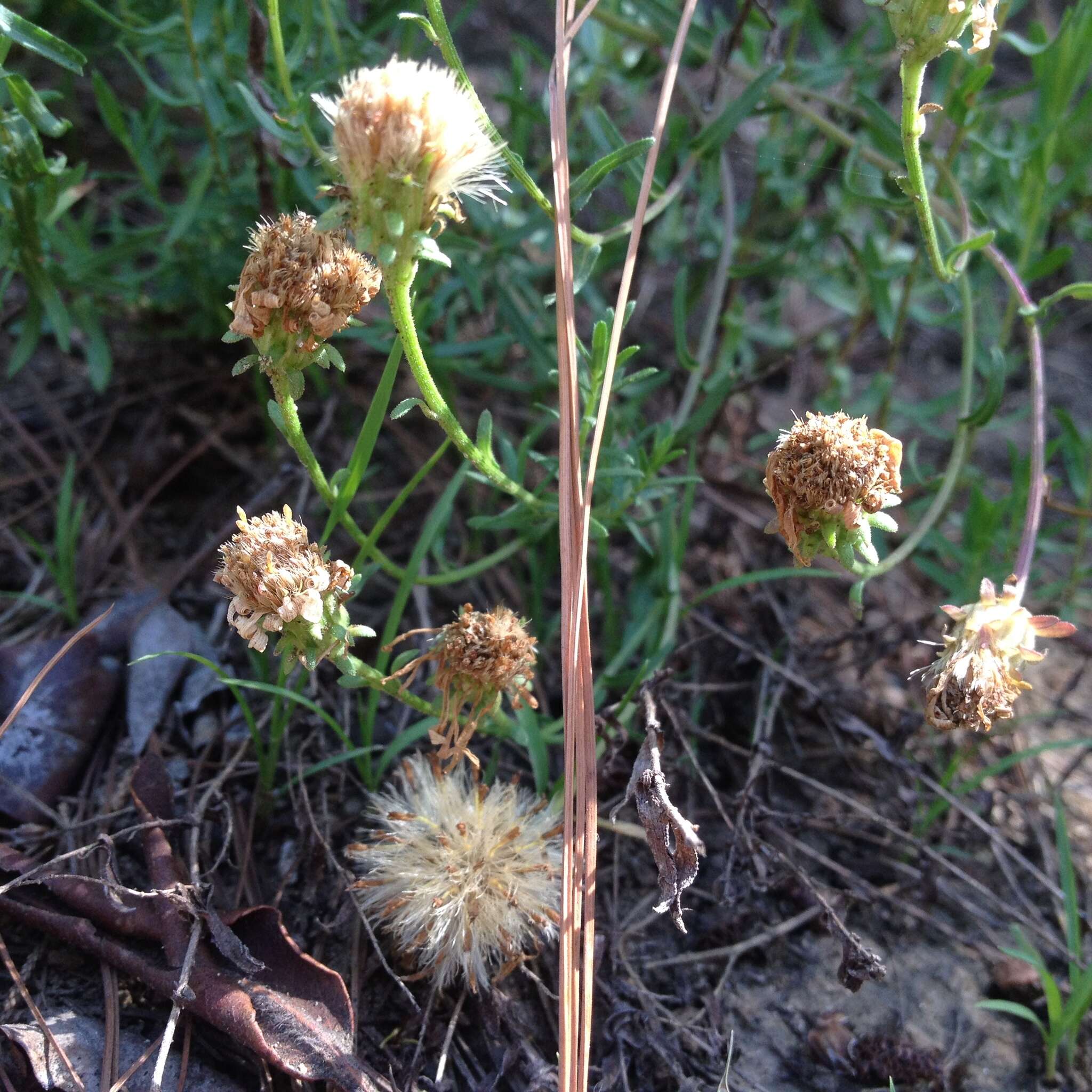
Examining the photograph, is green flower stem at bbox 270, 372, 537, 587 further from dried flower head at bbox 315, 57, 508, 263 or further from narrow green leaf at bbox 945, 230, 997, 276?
narrow green leaf at bbox 945, 230, 997, 276

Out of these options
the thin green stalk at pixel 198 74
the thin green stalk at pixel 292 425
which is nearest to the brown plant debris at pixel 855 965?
the thin green stalk at pixel 292 425

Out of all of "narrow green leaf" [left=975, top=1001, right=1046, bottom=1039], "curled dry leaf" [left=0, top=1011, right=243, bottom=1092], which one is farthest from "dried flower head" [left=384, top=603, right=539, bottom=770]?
"narrow green leaf" [left=975, top=1001, right=1046, bottom=1039]

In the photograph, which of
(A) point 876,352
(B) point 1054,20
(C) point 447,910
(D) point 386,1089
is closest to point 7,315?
(C) point 447,910

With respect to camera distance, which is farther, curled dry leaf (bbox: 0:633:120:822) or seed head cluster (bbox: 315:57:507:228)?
curled dry leaf (bbox: 0:633:120:822)

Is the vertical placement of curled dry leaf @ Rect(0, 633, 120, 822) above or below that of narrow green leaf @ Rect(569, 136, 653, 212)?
below

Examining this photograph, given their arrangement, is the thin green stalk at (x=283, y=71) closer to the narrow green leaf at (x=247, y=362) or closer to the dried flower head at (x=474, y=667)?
the narrow green leaf at (x=247, y=362)

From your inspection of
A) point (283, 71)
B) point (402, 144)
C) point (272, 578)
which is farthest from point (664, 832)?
point (283, 71)
